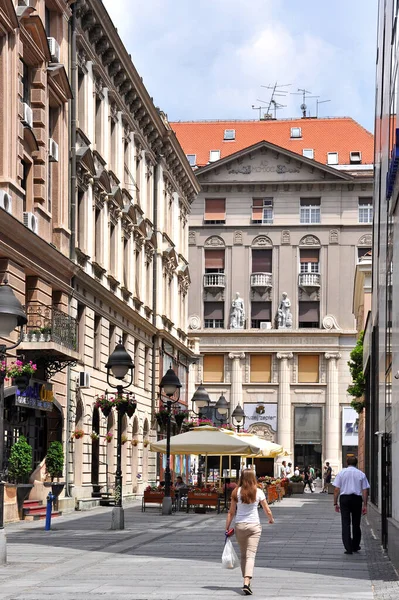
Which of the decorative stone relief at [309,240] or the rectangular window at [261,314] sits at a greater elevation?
the decorative stone relief at [309,240]

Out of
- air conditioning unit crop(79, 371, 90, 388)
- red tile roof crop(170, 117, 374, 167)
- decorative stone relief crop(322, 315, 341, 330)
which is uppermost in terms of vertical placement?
red tile roof crop(170, 117, 374, 167)

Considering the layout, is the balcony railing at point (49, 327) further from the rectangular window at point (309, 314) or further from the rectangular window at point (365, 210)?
the rectangular window at point (365, 210)

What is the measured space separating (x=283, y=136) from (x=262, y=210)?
822 cm

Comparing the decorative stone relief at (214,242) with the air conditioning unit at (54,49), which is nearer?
the air conditioning unit at (54,49)

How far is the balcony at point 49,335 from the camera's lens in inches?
1145

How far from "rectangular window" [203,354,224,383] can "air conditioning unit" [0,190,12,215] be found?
5023 cm

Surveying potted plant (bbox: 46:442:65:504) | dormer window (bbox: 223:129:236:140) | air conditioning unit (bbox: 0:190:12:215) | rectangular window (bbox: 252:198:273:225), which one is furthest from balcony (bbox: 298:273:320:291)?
air conditioning unit (bbox: 0:190:12:215)

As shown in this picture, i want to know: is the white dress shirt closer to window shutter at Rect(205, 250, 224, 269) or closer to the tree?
the tree

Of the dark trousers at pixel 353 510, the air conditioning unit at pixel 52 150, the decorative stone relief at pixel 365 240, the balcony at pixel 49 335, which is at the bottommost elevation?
the dark trousers at pixel 353 510

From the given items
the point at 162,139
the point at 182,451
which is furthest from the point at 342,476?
the point at 162,139

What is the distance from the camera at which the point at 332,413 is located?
75188mm

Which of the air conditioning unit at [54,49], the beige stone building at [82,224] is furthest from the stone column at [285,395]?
the air conditioning unit at [54,49]

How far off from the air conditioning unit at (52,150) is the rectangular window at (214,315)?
45.2 metres

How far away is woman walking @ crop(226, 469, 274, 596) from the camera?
13.7m
